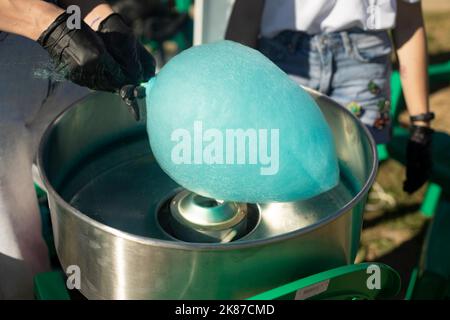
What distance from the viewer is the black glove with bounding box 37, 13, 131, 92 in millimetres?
878

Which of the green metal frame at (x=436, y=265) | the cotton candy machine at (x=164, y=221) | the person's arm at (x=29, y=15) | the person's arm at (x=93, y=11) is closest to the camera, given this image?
the cotton candy machine at (x=164, y=221)

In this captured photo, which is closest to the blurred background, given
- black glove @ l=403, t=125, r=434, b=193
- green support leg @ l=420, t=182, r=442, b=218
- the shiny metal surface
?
green support leg @ l=420, t=182, r=442, b=218

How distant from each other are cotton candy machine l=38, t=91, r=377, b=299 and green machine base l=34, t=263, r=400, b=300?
0.09 ft

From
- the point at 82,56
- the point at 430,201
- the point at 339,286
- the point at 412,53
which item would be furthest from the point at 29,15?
the point at 430,201

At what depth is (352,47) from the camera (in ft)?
4.42

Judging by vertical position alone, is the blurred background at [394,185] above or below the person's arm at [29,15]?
below

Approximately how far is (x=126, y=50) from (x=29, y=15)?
0.17 metres

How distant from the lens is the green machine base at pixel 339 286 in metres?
0.83

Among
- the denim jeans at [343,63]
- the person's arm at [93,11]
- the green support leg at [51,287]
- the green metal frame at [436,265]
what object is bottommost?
the green metal frame at [436,265]

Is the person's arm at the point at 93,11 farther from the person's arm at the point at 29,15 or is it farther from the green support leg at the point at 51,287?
the green support leg at the point at 51,287

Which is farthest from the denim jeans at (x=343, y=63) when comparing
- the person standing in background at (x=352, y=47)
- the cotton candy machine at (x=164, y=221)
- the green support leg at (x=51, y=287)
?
the green support leg at (x=51, y=287)
